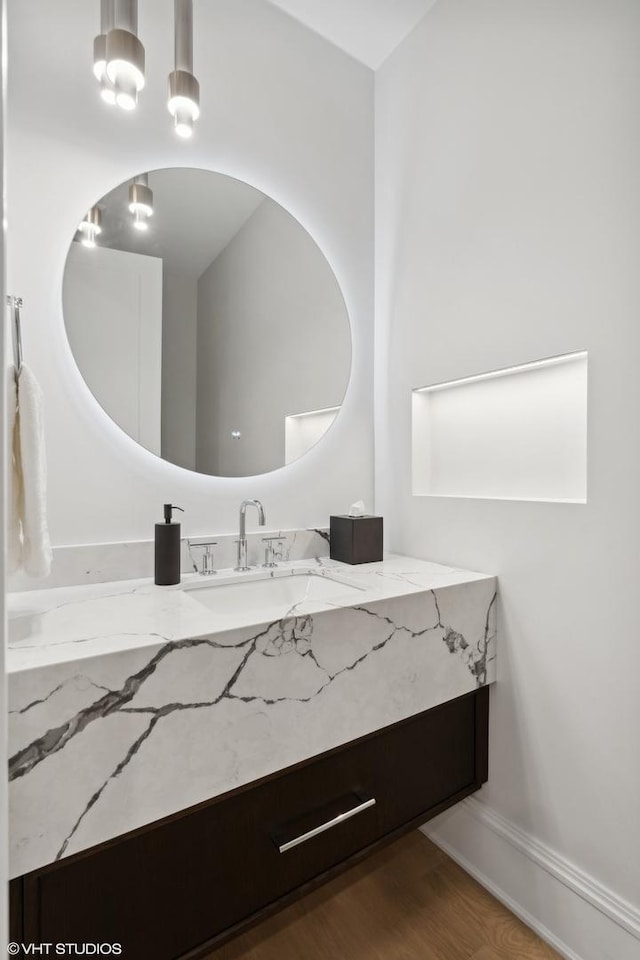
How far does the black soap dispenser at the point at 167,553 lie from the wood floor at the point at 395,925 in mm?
931

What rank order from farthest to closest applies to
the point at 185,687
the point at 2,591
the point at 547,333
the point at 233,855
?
the point at 547,333 → the point at 233,855 → the point at 185,687 → the point at 2,591

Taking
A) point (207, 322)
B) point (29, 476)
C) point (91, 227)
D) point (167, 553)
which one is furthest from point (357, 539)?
point (91, 227)

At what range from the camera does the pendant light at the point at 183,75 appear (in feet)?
4.23

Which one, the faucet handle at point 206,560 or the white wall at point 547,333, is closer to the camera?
the white wall at point 547,333

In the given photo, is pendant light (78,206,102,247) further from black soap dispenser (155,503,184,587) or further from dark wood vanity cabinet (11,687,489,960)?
dark wood vanity cabinet (11,687,489,960)

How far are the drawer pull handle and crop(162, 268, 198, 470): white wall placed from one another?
3.20 feet

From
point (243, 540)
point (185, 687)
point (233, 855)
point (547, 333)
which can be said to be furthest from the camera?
point (243, 540)

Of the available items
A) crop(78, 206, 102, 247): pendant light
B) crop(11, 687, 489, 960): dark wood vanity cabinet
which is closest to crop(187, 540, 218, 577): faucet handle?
crop(11, 687, 489, 960): dark wood vanity cabinet

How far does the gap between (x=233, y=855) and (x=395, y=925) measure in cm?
64

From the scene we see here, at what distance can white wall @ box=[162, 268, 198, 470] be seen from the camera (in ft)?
4.75

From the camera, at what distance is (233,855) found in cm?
98

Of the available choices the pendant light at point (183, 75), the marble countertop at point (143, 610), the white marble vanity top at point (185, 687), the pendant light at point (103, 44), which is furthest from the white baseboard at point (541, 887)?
the pendant light at point (103, 44)

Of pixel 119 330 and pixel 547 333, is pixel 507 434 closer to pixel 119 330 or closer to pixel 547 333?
pixel 547 333

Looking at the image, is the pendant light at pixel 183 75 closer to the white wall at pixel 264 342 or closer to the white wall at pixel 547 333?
the white wall at pixel 264 342
